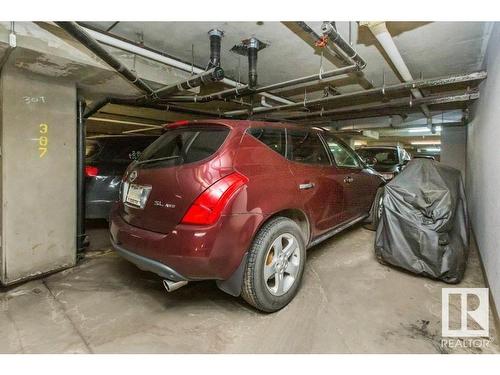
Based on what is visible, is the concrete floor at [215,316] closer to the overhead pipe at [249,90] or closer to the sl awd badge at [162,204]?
the sl awd badge at [162,204]

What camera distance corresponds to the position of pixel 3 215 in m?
2.63

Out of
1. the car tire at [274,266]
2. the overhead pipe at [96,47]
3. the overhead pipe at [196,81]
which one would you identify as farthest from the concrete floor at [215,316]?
the overhead pipe at [196,81]

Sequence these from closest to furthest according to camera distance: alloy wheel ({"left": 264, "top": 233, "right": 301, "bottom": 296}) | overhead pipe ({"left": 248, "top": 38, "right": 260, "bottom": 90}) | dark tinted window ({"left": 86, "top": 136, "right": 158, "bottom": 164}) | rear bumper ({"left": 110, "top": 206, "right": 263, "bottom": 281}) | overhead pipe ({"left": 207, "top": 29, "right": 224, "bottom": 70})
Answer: rear bumper ({"left": 110, "top": 206, "right": 263, "bottom": 281}), alloy wheel ({"left": 264, "top": 233, "right": 301, "bottom": 296}), overhead pipe ({"left": 207, "top": 29, "right": 224, "bottom": 70}), overhead pipe ({"left": 248, "top": 38, "right": 260, "bottom": 90}), dark tinted window ({"left": 86, "top": 136, "right": 158, "bottom": 164})

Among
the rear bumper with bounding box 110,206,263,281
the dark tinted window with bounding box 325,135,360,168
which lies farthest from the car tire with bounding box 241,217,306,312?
the dark tinted window with bounding box 325,135,360,168

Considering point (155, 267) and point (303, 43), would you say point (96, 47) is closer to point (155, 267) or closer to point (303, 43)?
point (155, 267)

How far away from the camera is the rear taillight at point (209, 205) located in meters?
1.85

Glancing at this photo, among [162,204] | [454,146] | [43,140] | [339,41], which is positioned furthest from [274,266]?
[454,146]

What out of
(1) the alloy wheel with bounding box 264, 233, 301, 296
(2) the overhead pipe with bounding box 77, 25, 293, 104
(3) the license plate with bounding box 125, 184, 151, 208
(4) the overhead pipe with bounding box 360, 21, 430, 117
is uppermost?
(2) the overhead pipe with bounding box 77, 25, 293, 104

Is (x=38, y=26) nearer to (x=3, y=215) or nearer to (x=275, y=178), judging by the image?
(x=3, y=215)

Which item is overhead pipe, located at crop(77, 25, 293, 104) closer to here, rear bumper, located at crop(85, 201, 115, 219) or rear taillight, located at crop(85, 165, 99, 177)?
rear taillight, located at crop(85, 165, 99, 177)

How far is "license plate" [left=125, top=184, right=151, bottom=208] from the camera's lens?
6.95 feet

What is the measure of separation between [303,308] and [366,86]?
4.41 meters
